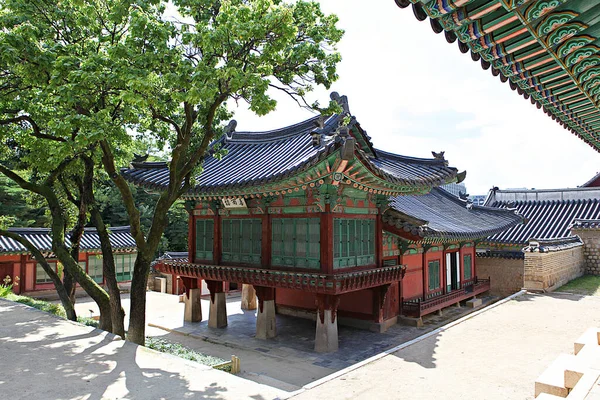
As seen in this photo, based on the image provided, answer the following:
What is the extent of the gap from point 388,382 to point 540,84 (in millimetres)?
6698

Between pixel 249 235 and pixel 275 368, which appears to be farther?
pixel 249 235

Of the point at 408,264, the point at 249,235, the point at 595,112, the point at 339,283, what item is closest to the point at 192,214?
the point at 249,235

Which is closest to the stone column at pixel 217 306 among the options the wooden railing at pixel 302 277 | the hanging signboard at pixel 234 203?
the wooden railing at pixel 302 277

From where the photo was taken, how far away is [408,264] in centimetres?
1669

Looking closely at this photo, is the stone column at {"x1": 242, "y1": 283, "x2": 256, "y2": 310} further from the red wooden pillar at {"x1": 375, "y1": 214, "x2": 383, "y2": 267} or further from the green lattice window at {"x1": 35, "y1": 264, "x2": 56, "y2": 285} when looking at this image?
the green lattice window at {"x1": 35, "y1": 264, "x2": 56, "y2": 285}

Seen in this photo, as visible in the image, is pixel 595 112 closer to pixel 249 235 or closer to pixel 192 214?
pixel 249 235

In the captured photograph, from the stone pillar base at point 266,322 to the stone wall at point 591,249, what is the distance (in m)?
20.1

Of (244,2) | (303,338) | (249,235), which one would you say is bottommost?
(303,338)

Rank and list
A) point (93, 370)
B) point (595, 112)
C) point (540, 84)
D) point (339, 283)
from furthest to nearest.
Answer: point (339, 283)
point (93, 370)
point (595, 112)
point (540, 84)

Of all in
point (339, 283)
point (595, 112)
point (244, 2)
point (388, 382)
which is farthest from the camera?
point (339, 283)

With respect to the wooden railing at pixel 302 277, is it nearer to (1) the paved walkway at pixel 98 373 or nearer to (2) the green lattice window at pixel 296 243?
(2) the green lattice window at pixel 296 243

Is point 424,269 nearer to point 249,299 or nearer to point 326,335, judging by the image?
point 326,335

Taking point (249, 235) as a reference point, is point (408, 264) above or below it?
below

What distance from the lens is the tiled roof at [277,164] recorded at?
13106 millimetres
